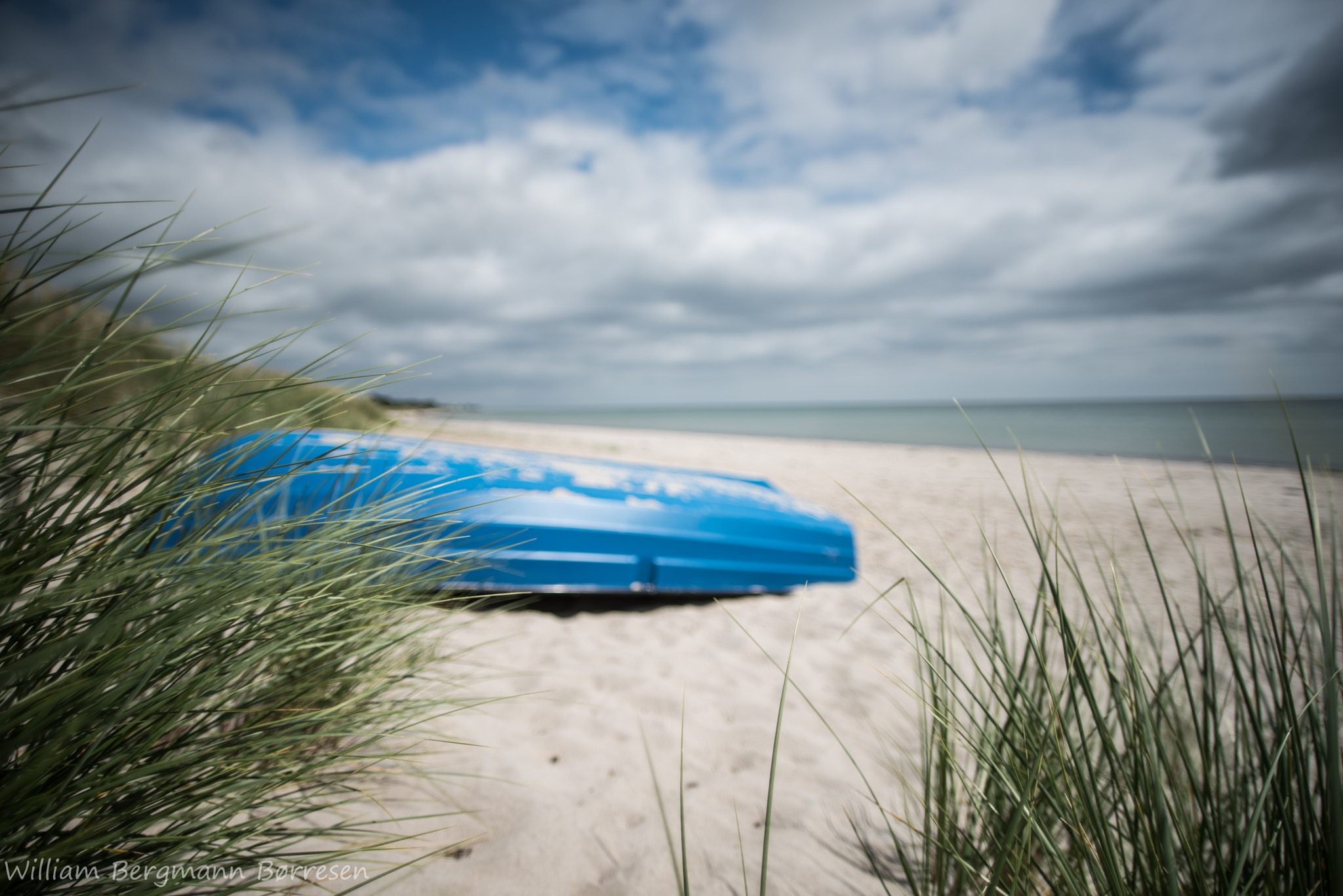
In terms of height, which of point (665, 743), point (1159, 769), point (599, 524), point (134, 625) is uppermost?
point (134, 625)

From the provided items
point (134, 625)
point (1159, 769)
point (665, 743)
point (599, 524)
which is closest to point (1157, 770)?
point (1159, 769)

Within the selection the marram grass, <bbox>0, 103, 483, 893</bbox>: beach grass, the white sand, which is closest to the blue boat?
the white sand

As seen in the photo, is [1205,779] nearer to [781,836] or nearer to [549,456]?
[781,836]

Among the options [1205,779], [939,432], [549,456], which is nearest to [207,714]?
[1205,779]

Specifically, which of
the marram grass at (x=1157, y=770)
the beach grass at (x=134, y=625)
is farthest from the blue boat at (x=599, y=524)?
the marram grass at (x=1157, y=770)

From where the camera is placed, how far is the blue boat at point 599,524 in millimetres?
2531

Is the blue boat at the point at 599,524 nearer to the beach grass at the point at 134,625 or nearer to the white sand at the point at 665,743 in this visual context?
the white sand at the point at 665,743

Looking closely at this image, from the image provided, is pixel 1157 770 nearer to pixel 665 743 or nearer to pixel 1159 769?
pixel 1159 769

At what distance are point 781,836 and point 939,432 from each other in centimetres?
2300

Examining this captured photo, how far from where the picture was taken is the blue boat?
2.53 meters

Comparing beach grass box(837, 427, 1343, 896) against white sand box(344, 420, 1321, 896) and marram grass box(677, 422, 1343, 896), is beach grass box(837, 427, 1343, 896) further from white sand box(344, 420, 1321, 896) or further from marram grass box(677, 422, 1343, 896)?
white sand box(344, 420, 1321, 896)

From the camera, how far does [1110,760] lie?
0.91 metres

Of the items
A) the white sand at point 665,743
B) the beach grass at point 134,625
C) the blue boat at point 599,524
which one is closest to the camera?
the beach grass at point 134,625

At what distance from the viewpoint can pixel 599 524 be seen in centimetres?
288
